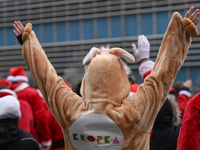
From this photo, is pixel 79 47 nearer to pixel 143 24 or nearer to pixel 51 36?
pixel 51 36

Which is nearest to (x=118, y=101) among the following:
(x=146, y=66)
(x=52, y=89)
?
(x=52, y=89)

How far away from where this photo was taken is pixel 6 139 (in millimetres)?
2727

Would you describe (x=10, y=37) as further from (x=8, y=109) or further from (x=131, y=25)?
Answer: (x=8, y=109)

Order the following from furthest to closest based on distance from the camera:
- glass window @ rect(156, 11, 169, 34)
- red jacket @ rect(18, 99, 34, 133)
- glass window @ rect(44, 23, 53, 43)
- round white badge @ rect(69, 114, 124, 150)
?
glass window @ rect(44, 23, 53, 43) → glass window @ rect(156, 11, 169, 34) → red jacket @ rect(18, 99, 34, 133) → round white badge @ rect(69, 114, 124, 150)

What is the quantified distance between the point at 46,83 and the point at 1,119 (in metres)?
0.87

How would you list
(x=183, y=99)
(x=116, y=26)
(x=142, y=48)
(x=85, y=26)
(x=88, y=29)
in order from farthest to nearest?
(x=88, y=29), (x=85, y=26), (x=116, y=26), (x=183, y=99), (x=142, y=48)

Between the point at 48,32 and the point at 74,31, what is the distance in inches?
98.6

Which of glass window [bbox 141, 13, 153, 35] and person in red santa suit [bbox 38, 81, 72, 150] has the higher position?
glass window [bbox 141, 13, 153, 35]

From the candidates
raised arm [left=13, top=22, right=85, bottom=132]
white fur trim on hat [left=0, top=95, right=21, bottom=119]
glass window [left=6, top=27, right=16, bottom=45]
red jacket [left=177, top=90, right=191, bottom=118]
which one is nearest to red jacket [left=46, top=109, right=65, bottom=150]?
white fur trim on hat [left=0, top=95, right=21, bottom=119]

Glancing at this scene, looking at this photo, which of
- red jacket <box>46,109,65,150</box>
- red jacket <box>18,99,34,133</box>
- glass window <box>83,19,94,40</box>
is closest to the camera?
red jacket <box>18,99,34,133</box>

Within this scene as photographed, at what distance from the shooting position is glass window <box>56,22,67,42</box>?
2648cm

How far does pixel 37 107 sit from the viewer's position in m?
4.90

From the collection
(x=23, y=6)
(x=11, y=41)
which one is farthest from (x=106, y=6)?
(x=11, y=41)

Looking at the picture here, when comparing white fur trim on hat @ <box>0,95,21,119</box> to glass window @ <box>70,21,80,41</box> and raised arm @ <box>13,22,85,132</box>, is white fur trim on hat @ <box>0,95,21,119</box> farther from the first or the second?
glass window @ <box>70,21,80,41</box>
